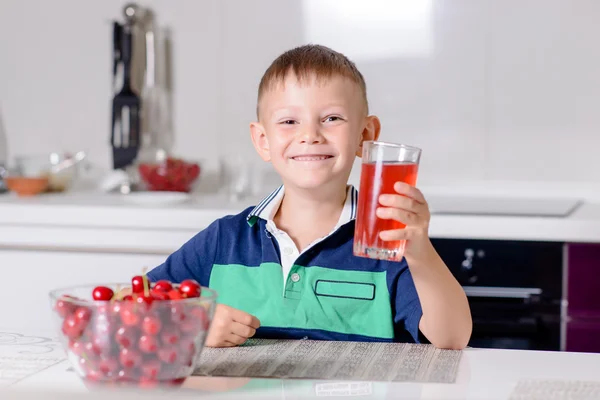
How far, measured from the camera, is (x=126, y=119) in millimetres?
2863

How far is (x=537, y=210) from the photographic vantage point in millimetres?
2361

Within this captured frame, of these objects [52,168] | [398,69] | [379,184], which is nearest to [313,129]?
[379,184]

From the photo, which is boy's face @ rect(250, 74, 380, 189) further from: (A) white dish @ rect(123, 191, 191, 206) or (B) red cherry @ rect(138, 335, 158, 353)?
(A) white dish @ rect(123, 191, 191, 206)

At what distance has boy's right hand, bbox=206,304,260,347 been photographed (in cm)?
124

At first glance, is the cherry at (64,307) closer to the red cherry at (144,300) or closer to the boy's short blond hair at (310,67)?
the red cherry at (144,300)

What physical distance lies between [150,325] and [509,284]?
156 cm

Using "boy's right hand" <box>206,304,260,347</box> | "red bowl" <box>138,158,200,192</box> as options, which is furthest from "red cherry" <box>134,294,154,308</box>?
"red bowl" <box>138,158,200,192</box>

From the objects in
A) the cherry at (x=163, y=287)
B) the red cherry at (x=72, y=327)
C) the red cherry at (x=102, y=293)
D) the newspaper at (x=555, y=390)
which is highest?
the cherry at (x=163, y=287)

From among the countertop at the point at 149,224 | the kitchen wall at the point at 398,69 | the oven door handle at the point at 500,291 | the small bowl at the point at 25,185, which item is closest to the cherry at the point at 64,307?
the countertop at the point at 149,224

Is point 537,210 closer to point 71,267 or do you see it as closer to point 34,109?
point 71,267

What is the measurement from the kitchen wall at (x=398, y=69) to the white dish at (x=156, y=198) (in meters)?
0.41

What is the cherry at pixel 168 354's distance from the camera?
0.96m

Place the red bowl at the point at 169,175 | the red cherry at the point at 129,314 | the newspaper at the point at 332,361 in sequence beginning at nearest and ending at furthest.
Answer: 1. the red cherry at the point at 129,314
2. the newspaper at the point at 332,361
3. the red bowl at the point at 169,175

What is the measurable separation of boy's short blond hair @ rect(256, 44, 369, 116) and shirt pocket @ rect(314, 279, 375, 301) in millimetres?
335
